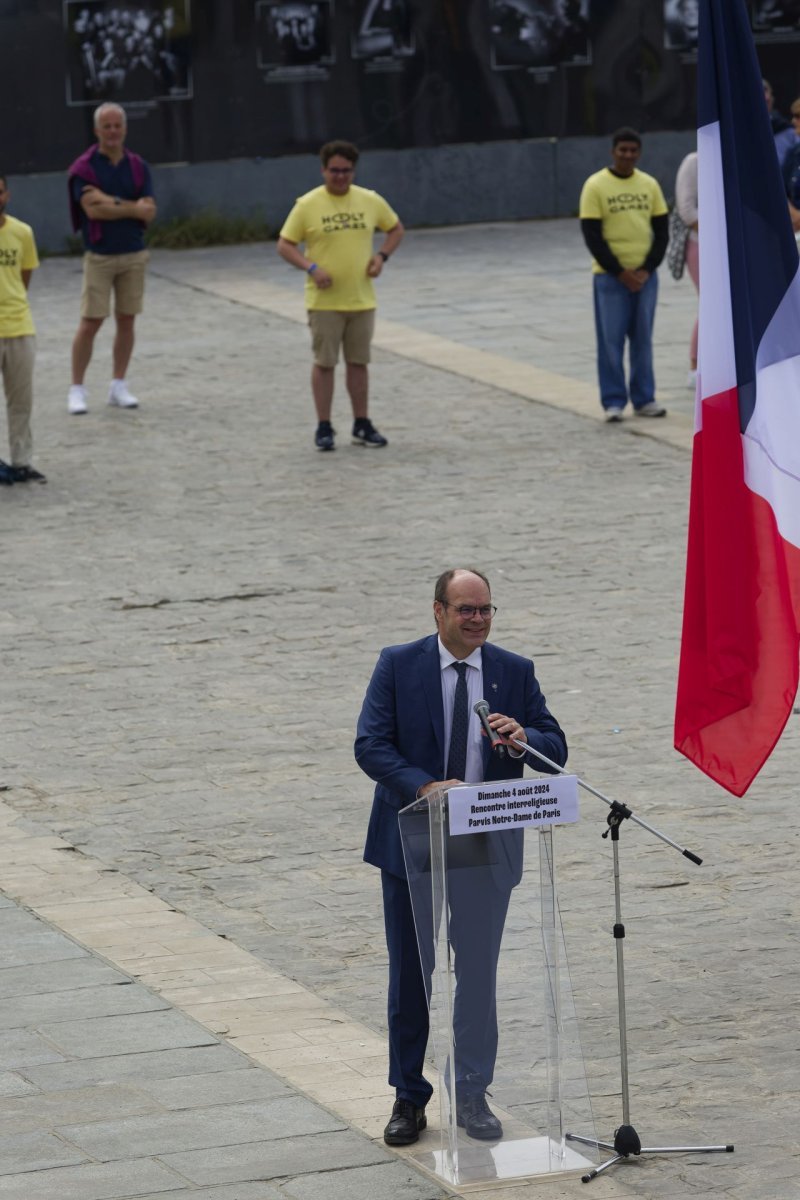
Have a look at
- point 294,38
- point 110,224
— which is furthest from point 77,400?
point 294,38

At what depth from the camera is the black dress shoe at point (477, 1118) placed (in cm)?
647

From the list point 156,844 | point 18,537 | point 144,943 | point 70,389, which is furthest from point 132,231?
point 144,943

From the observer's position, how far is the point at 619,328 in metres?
16.4

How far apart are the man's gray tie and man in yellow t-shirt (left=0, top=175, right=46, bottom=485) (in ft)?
28.9

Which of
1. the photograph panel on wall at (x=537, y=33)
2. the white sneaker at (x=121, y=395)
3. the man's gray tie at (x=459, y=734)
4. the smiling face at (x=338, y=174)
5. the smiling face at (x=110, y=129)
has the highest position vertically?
the photograph panel on wall at (x=537, y=33)

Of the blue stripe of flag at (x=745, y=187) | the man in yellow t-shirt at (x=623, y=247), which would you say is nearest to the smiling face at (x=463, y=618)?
the blue stripe of flag at (x=745, y=187)

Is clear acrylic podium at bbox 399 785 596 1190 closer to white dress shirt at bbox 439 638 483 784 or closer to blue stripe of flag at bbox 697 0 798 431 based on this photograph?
white dress shirt at bbox 439 638 483 784

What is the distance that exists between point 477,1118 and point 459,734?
110 centimetres

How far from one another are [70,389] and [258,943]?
10599 millimetres

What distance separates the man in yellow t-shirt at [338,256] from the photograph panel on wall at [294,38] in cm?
1057


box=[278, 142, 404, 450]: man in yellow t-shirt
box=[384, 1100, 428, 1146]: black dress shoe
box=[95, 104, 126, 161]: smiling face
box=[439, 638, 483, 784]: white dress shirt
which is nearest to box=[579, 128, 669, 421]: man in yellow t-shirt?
box=[278, 142, 404, 450]: man in yellow t-shirt

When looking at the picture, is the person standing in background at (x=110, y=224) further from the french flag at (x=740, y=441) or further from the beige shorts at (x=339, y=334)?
the french flag at (x=740, y=441)

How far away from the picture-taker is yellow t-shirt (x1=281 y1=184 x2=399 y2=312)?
15570mm

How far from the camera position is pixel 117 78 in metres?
25.3
